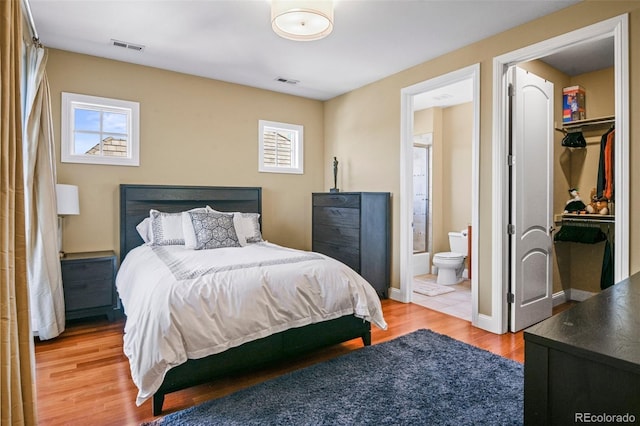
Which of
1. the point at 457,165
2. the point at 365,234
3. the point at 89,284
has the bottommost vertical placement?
the point at 89,284

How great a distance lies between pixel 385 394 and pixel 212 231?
7.06 ft

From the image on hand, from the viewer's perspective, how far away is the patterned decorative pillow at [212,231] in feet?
11.3

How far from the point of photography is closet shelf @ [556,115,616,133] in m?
3.70

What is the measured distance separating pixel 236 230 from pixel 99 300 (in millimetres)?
1439

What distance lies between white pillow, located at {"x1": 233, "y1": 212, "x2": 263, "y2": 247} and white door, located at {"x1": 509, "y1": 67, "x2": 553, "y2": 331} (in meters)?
2.57

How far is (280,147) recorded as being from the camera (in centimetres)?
516

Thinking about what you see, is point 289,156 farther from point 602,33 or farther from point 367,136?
point 602,33

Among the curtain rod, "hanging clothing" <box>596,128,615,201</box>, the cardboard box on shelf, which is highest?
the curtain rod

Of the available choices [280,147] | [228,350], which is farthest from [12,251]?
[280,147]

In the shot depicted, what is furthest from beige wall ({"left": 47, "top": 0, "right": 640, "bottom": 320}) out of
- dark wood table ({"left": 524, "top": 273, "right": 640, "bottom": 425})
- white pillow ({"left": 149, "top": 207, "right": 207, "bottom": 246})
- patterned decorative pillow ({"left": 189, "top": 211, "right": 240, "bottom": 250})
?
dark wood table ({"left": 524, "top": 273, "right": 640, "bottom": 425})

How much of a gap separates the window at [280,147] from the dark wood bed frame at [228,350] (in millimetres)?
491

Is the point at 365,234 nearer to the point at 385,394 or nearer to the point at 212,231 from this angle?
the point at 212,231

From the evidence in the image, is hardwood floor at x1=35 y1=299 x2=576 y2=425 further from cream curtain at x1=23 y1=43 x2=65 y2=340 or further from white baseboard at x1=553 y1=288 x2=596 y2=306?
white baseboard at x1=553 y1=288 x2=596 y2=306

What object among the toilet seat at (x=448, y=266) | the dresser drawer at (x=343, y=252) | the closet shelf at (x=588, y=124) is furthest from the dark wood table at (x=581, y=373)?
the toilet seat at (x=448, y=266)
